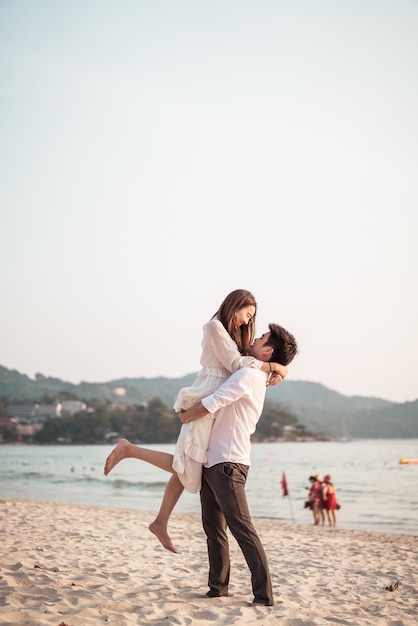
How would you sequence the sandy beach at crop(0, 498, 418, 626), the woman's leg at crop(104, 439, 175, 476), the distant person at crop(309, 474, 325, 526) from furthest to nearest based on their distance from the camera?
the distant person at crop(309, 474, 325, 526), the woman's leg at crop(104, 439, 175, 476), the sandy beach at crop(0, 498, 418, 626)

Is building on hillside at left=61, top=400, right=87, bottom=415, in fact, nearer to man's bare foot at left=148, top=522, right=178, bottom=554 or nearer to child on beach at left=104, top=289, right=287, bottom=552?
man's bare foot at left=148, top=522, right=178, bottom=554

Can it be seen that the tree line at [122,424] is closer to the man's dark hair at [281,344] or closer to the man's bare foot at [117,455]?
the man's bare foot at [117,455]

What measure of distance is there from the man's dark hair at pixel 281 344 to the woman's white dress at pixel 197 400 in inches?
7.0

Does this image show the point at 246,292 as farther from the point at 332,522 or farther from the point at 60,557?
the point at 332,522

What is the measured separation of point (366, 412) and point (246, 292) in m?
168

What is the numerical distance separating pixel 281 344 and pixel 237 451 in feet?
2.49

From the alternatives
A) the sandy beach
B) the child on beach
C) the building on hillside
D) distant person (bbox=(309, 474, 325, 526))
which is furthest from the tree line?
the child on beach

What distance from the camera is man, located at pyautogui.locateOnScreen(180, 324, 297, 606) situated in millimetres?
4230

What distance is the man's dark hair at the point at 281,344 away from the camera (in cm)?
448

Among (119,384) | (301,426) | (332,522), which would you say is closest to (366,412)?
(301,426)

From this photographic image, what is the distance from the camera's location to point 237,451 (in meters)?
4.34

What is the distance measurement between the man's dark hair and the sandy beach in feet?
5.38

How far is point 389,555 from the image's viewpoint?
10148 mm

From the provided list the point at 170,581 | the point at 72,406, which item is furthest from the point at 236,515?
the point at 72,406
